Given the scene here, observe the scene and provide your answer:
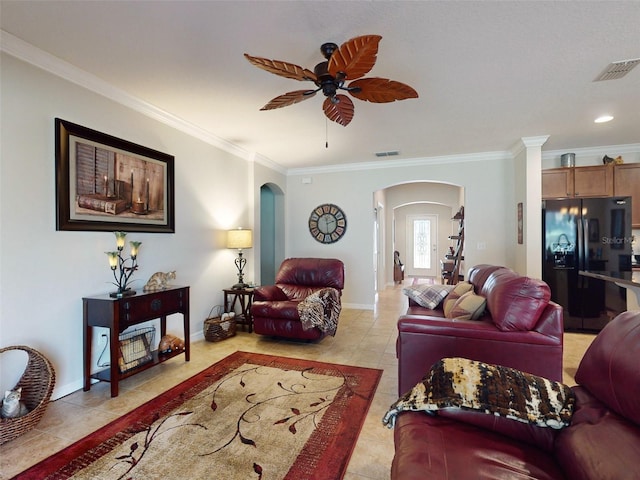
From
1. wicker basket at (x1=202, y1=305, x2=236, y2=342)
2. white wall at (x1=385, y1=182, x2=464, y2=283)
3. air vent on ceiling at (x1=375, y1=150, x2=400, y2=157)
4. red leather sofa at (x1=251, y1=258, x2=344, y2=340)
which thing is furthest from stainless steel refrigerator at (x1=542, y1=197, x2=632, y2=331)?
wicker basket at (x1=202, y1=305, x2=236, y2=342)

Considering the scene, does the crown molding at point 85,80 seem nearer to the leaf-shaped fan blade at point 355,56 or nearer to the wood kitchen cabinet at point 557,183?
the leaf-shaped fan blade at point 355,56

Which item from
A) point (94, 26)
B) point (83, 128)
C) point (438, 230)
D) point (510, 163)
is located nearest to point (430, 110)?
point (510, 163)

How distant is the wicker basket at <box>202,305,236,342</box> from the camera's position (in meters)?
3.86

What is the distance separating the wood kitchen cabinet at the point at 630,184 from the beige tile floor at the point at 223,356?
1921mm

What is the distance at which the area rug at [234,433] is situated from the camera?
1715 millimetres

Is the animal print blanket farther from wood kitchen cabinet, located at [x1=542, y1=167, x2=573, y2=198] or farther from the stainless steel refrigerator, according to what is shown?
wood kitchen cabinet, located at [x1=542, y1=167, x2=573, y2=198]

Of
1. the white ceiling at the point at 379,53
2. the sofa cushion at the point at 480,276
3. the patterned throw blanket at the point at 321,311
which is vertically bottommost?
the patterned throw blanket at the point at 321,311

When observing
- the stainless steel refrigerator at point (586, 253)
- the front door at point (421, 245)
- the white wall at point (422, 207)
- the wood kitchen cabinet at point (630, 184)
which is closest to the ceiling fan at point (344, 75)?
the stainless steel refrigerator at point (586, 253)

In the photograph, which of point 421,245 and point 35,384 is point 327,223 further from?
point 421,245

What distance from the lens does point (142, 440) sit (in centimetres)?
195

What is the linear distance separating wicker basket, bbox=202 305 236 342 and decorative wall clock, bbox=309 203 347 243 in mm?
2491

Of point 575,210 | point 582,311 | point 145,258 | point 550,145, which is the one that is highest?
point 550,145

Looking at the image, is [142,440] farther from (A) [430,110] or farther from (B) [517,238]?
(B) [517,238]

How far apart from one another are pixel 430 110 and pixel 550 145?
2.45 metres
